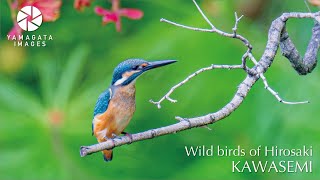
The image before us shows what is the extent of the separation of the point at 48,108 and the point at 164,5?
0.43 metres

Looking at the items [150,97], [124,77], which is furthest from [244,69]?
[150,97]

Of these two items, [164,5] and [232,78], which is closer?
[232,78]

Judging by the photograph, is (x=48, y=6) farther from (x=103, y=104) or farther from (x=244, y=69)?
(x=244, y=69)

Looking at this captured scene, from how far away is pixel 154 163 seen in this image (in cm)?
194

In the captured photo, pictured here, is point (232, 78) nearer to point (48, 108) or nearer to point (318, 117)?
point (318, 117)

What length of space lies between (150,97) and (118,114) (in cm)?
57

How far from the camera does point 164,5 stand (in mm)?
2059

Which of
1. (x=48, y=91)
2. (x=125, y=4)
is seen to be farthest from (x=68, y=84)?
(x=125, y=4)

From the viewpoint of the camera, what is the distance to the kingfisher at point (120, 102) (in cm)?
126

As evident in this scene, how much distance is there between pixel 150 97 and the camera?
1855 mm

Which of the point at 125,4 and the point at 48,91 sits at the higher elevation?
the point at 125,4

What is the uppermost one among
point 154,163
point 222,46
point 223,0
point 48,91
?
point 223,0

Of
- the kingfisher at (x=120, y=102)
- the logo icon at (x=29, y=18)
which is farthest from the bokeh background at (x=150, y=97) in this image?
the kingfisher at (x=120, y=102)

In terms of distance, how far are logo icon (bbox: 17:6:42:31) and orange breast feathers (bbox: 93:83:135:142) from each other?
0.72 feet
